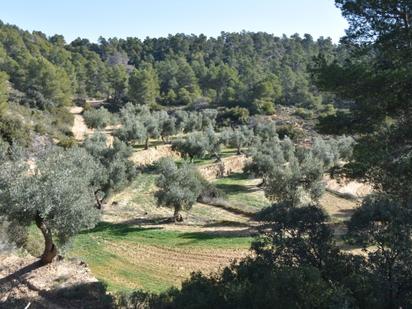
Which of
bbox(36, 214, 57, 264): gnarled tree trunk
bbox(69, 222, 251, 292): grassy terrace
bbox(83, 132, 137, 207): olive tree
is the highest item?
bbox(83, 132, 137, 207): olive tree

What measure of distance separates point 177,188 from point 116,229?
18.6 ft

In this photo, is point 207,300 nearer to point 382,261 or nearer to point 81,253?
point 382,261

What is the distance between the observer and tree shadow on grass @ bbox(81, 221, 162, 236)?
3381 cm

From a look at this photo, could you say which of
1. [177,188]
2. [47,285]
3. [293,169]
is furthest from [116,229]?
[293,169]

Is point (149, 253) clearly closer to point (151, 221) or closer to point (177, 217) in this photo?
point (151, 221)

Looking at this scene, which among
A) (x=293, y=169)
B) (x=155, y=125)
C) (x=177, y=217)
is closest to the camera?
(x=177, y=217)

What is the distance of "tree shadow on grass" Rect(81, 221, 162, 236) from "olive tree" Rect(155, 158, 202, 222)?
8.60ft

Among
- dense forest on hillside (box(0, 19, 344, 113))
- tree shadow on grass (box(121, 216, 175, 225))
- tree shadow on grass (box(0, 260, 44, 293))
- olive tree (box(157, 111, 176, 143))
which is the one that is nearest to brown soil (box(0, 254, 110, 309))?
tree shadow on grass (box(0, 260, 44, 293))

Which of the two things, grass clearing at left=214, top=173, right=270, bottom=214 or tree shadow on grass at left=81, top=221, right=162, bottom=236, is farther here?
grass clearing at left=214, top=173, right=270, bottom=214

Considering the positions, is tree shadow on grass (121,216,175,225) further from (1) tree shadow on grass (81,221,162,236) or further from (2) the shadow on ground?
(2) the shadow on ground

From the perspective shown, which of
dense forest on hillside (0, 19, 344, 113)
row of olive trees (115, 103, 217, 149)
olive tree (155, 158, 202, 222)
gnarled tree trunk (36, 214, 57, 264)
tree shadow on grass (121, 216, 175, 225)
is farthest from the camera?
dense forest on hillside (0, 19, 344, 113)

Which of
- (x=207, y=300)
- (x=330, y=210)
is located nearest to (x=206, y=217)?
(x=330, y=210)

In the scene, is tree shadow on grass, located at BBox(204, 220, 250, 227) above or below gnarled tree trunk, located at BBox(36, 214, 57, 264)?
below

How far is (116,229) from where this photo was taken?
34.7m
